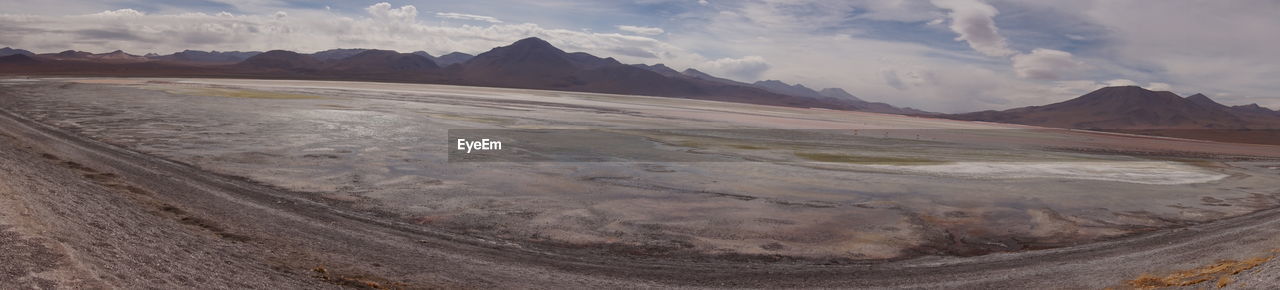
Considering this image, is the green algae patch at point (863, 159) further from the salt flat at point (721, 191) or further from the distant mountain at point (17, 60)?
the distant mountain at point (17, 60)

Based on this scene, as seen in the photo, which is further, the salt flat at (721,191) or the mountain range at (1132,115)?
the mountain range at (1132,115)

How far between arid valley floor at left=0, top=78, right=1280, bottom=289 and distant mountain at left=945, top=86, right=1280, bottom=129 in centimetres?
15212

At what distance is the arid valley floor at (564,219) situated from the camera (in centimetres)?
866

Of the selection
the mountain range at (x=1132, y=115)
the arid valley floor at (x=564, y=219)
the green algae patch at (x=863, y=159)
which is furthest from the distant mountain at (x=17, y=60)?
the mountain range at (x=1132, y=115)

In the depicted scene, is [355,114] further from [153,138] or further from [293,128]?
[153,138]

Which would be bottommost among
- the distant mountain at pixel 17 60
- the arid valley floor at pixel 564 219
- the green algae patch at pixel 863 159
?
the arid valley floor at pixel 564 219

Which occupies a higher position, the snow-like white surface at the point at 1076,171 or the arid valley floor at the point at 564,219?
the snow-like white surface at the point at 1076,171

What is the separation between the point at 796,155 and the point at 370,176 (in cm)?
1885

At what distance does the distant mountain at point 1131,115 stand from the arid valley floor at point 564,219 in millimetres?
152124

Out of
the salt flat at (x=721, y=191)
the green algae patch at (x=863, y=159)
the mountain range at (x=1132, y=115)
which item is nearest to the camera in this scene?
the salt flat at (x=721, y=191)

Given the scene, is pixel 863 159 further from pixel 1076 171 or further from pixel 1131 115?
pixel 1131 115

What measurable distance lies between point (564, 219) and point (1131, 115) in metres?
199

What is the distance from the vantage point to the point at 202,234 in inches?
389

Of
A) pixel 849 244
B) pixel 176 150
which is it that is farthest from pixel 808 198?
pixel 176 150
